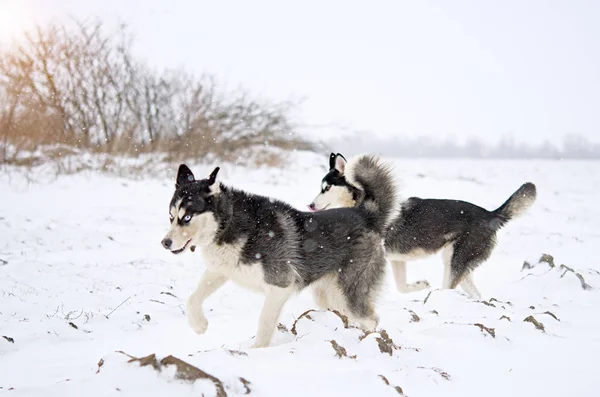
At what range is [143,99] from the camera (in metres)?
19.3

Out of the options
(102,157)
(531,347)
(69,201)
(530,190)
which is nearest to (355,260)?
(531,347)

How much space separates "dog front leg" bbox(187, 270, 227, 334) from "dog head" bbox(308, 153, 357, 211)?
10.1 feet

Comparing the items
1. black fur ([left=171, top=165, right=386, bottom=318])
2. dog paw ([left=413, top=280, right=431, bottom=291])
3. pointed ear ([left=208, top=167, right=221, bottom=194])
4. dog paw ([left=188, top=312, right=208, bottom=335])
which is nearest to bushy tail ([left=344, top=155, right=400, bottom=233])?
black fur ([left=171, top=165, right=386, bottom=318])

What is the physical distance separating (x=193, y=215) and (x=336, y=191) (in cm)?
342

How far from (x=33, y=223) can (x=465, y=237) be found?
735 cm

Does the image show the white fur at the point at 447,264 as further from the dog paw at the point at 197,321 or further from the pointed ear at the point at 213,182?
the pointed ear at the point at 213,182

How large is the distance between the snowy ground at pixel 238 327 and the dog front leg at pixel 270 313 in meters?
0.12

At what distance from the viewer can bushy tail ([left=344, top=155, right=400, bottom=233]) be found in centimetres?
539

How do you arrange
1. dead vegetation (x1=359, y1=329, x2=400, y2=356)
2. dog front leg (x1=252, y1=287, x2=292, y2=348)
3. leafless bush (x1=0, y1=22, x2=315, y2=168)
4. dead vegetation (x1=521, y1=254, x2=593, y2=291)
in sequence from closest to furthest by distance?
dead vegetation (x1=359, y1=329, x2=400, y2=356) → dog front leg (x1=252, y1=287, x2=292, y2=348) → dead vegetation (x1=521, y1=254, x2=593, y2=291) → leafless bush (x1=0, y1=22, x2=315, y2=168)

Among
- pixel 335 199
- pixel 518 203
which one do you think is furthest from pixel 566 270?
pixel 335 199

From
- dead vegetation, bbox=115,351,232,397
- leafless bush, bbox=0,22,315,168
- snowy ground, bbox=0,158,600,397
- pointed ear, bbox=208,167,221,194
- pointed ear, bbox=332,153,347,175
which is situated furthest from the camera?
leafless bush, bbox=0,22,315,168

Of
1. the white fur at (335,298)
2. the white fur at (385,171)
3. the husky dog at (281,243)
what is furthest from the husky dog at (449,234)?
the white fur at (335,298)

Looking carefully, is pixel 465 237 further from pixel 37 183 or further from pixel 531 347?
pixel 37 183

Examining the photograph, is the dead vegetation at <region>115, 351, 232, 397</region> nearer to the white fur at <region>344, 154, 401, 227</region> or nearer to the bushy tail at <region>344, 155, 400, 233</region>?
the bushy tail at <region>344, 155, 400, 233</region>
